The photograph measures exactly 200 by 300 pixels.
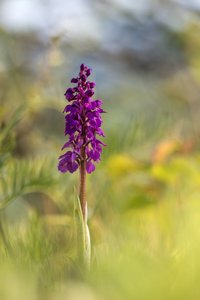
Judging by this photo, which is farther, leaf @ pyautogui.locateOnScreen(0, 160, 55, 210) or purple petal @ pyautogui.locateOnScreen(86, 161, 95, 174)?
leaf @ pyautogui.locateOnScreen(0, 160, 55, 210)

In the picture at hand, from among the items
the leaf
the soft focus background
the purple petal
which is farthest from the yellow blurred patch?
the purple petal

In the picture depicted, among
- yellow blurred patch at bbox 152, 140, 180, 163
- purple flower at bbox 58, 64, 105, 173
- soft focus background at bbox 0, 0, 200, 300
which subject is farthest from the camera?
yellow blurred patch at bbox 152, 140, 180, 163

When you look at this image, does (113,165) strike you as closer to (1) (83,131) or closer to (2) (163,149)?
(2) (163,149)

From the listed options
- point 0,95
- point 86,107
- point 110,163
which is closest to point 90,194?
point 110,163

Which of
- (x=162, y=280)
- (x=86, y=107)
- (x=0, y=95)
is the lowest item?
(x=162, y=280)

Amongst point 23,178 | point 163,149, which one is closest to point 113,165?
point 163,149

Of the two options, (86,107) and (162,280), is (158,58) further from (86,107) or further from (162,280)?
(162,280)

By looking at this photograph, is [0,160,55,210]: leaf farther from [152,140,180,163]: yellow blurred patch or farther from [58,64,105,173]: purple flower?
[152,140,180,163]: yellow blurred patch

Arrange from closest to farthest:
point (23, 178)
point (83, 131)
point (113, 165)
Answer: point (83, 131) < point (23, 178) < point (113, 165)

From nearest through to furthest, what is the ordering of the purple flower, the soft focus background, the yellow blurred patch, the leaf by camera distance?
the soft focus background
the purple flower
the leaf
the yellow blurred patch
